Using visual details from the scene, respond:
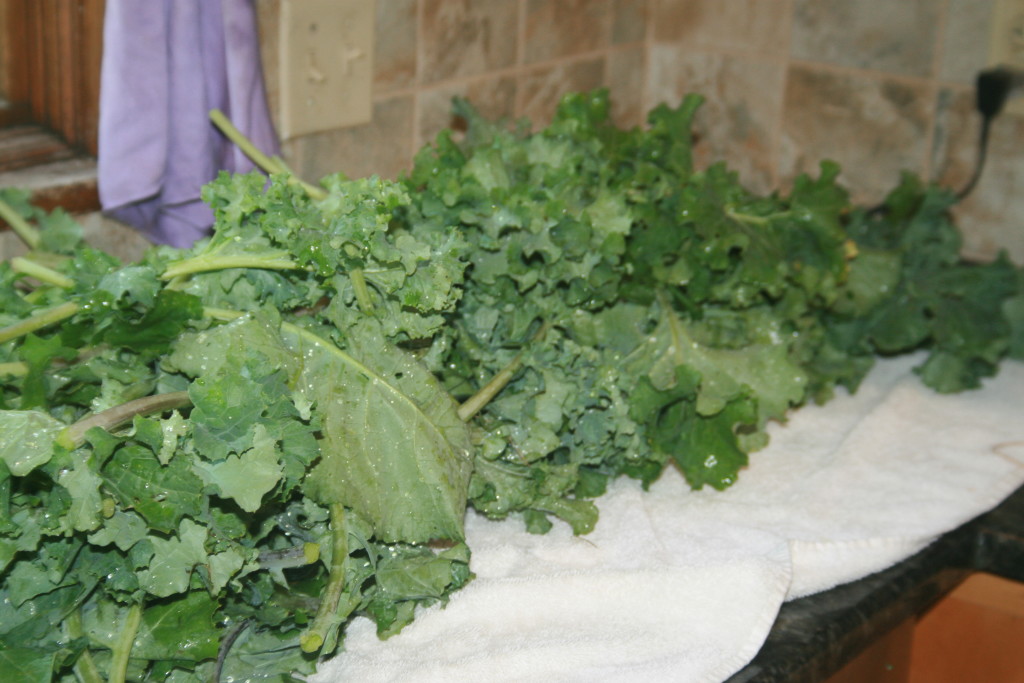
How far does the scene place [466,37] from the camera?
1249mm

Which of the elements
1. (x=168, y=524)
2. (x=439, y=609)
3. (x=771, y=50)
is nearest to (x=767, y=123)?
(x=771, y=50)

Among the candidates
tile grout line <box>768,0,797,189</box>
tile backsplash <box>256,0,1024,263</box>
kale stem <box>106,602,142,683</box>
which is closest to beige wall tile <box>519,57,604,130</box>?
tile backsplash <box>256,0,1024,263</box>

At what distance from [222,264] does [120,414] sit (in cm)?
14

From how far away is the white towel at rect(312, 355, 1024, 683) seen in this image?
2.54 feet

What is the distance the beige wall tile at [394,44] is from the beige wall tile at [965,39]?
2.19 feet

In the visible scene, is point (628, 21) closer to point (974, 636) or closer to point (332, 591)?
→ point (974, 636)

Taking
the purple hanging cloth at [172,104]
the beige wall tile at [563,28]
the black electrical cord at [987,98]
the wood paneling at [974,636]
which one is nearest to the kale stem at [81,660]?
the purple hanging cloth at [172,104]

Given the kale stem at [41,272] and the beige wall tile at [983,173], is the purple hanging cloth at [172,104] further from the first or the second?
the beige wall tile at [983,173]

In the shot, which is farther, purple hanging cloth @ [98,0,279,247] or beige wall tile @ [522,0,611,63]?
beige wall tile @ [522,0,611,63]

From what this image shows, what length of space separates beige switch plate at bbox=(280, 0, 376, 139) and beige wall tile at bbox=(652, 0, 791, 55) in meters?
0.54

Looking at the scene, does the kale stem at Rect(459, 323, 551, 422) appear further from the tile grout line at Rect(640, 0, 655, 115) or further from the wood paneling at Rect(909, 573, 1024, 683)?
the tile grout line at Rect(640, 0, 655, 115)

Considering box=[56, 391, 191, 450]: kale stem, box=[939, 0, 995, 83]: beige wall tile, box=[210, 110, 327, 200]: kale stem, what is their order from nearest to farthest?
box=[56, 391, 191, 450]: kale stem, box=[210, 110, 327, 200]: kale stem, box=[939, 0, 995, 83]: beige wall tile

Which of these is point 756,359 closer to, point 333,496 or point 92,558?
point 333,496

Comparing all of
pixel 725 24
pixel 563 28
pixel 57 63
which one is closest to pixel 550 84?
pixel 563 28
